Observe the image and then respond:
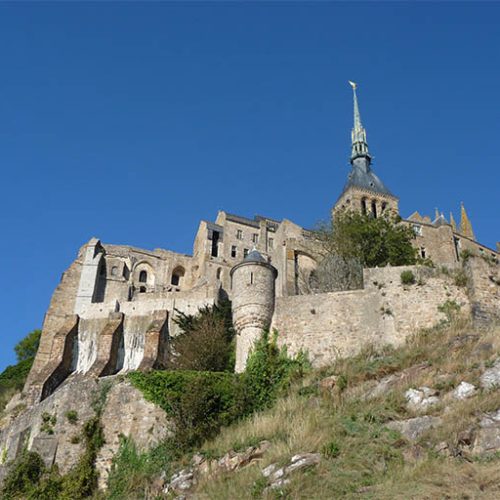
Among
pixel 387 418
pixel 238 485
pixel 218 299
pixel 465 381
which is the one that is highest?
pixel 218 299

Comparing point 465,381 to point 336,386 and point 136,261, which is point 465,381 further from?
point 136,261

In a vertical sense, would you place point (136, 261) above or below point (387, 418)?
above

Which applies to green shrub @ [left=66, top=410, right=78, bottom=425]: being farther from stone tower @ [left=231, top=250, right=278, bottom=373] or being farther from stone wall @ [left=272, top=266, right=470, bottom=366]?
stone wall @ [left=272, top=266, right=470, bottom=366]

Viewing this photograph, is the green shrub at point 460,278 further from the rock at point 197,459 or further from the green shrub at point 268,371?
the rock at point 197,459

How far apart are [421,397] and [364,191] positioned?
51.5 metres

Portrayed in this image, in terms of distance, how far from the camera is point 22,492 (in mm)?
21578

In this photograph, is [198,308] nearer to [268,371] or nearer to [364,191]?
[268,371]

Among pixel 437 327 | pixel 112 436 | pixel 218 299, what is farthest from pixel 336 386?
pixel 218 299

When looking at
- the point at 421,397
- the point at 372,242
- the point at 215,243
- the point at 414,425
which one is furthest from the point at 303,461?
the point at 215,243

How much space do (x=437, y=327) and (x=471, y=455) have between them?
10.4 m

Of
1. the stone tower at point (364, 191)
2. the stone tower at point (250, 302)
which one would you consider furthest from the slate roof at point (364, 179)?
the stone tower at point (250, 302)

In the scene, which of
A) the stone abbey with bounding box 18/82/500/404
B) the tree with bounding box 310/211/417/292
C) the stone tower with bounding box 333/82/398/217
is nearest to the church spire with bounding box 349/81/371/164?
the stone tower with bounding box 333/82/398/217

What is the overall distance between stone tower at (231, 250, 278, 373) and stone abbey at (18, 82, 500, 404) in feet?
0.16

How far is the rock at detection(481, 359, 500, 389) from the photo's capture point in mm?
19312
